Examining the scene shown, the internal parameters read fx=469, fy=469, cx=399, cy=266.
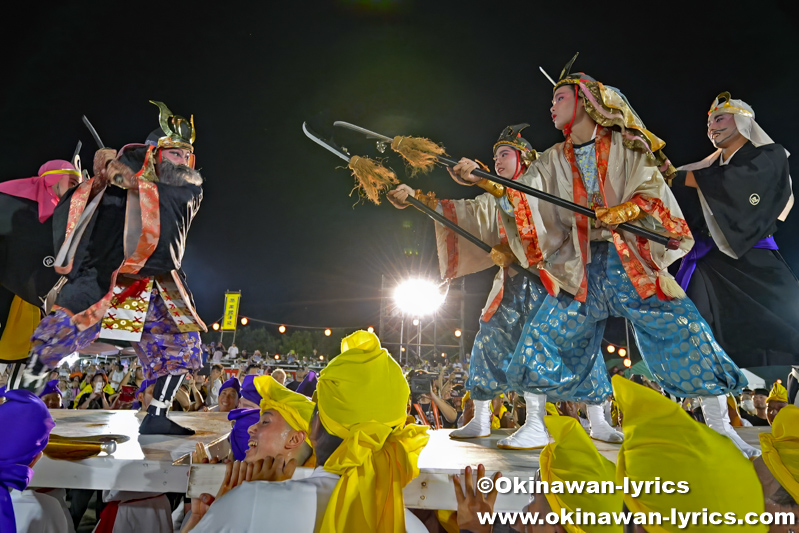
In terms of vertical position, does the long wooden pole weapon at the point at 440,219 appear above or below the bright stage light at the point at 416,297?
below

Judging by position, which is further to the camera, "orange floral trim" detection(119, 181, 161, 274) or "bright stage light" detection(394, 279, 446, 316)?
"bright stage light" detection(394, 279, 446, 316)

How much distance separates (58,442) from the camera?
2.40 m

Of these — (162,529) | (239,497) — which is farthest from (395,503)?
(162,529)

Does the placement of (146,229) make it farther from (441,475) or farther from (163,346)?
(441,475)

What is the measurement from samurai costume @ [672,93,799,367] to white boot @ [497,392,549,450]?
4.42 ft

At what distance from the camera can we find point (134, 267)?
316 centimetres

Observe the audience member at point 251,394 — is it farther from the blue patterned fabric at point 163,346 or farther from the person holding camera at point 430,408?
the person holding camera at point 430,408

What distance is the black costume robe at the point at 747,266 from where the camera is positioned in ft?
9.30

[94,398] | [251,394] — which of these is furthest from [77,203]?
[94,398]

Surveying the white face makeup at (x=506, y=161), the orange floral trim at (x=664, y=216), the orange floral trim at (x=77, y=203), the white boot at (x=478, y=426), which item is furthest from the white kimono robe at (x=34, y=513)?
the white face makeup at (x=506, y=161)

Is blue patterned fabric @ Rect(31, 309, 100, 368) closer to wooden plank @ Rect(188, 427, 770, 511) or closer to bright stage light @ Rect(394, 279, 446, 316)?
wooden plank @ Rect(188, 427, 770, 511)

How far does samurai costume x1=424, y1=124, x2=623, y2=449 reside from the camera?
297cm

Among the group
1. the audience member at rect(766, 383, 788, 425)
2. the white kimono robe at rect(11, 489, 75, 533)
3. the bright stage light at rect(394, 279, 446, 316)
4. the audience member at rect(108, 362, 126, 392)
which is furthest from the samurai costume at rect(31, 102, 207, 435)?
the bright stage light at rect(394, 279, 446, 316)

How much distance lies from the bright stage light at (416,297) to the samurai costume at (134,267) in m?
10.5
